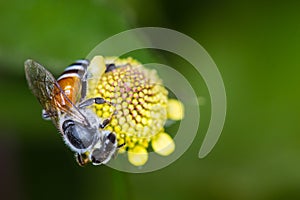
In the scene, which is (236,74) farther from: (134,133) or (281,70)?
(134,133)

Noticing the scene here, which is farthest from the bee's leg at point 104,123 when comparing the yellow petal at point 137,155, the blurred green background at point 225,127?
the blurred green background at point 225,127

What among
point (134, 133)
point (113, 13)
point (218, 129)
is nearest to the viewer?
point (134, 133)

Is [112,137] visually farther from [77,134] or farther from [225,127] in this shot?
[225,127]

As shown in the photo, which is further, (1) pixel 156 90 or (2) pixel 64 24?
(2) pixel 64 24

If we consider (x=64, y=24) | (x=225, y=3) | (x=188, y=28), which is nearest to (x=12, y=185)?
(x=64, y=24)

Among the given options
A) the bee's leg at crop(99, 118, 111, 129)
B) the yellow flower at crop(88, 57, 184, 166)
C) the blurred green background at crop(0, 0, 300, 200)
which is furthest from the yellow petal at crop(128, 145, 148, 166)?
the blurred green background at crop(0, 0, 300, 200)

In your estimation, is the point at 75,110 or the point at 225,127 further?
Result: the point at 225,127

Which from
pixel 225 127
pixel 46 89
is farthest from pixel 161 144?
pixel 225 127
